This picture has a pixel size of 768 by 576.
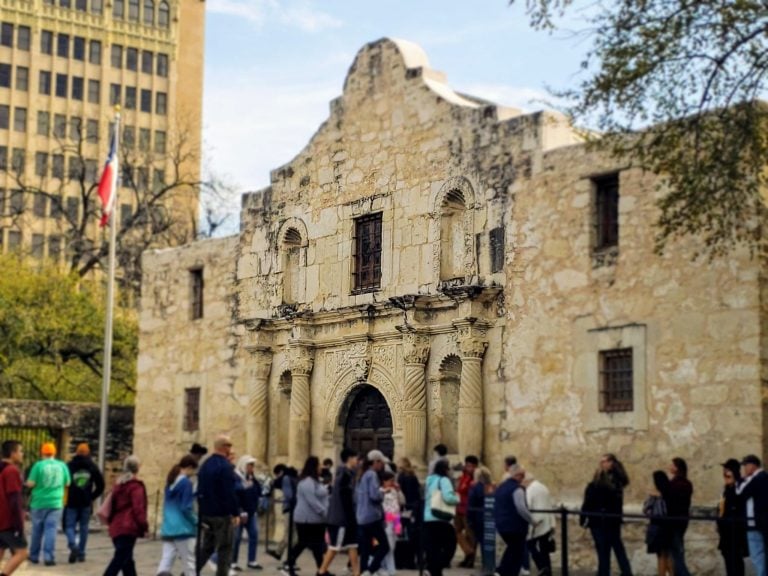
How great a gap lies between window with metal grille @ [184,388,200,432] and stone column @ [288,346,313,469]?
3168 mm

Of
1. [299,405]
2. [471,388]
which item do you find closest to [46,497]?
[299,405]

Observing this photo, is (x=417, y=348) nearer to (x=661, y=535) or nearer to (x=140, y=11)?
(x=661, y=535)

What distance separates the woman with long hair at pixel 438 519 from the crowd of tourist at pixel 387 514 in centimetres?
1

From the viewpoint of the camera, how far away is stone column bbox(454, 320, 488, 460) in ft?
68.5

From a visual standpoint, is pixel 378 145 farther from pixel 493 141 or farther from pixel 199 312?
pixel 199 312

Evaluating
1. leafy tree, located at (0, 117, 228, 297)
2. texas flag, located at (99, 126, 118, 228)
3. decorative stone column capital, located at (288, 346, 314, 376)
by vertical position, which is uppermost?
leafy tree, located at (0, 117, 228, 297)

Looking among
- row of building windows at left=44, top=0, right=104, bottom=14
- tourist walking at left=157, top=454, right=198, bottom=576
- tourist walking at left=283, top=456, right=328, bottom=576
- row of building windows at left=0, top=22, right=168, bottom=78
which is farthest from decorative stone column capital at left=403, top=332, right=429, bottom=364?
row of building windows at left=44, top=0, right=104, bottom=14

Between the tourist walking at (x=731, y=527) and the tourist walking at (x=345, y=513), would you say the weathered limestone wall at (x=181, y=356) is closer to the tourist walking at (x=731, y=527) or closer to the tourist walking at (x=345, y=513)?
the tourist walking at (x=345, y=513)

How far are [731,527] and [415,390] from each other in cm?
712

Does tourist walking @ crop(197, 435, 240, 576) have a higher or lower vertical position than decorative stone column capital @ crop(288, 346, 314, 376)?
lower

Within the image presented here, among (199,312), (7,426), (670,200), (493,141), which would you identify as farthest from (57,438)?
(670,200)

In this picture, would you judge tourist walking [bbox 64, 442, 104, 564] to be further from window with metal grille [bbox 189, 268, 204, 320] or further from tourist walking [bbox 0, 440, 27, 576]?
window with metal grille [bbox 189, 268, 204, 320]

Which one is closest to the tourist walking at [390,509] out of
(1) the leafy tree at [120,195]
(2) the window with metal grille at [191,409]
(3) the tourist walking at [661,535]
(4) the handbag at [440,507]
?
(4) the handbag at [440,507]

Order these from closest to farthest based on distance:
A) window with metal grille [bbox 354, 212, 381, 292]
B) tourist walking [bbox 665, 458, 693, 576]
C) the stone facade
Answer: tourist walking [bbox 665, 458, 693, 576] → the stone facade → window with metal grille [bbox 354, 212, 381, 292]
